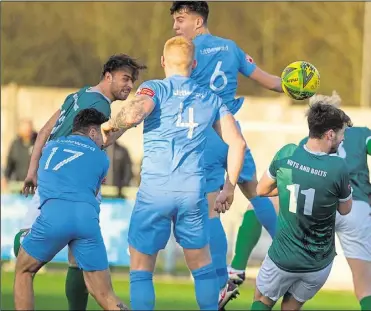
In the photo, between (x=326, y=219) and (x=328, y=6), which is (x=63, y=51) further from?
(x=326, y=219)

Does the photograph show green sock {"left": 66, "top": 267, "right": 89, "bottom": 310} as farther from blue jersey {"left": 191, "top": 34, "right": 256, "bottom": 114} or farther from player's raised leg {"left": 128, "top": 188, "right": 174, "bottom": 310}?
blue jersey {"left": 191, "top": 34, "right": 256, "bottom": 114}

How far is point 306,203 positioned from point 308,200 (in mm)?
28

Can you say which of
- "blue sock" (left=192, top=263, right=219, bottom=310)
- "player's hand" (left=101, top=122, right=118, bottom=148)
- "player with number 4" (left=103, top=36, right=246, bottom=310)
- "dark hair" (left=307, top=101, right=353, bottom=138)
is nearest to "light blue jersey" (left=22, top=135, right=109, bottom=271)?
"player's hand" (left=101, top=122, right=118, bottom=148)

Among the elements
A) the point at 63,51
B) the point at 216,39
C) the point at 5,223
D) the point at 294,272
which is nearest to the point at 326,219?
the point at 294,272

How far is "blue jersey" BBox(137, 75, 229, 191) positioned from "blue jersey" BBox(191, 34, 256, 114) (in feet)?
4.32

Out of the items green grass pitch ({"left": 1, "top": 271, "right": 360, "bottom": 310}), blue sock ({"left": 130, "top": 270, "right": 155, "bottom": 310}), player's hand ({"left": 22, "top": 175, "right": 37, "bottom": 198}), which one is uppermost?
player's hand ({"left": 22, "top": 175, "right": 37, "bottom": 198})

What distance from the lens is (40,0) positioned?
30.5 metres

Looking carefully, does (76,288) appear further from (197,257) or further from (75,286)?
(197,257)

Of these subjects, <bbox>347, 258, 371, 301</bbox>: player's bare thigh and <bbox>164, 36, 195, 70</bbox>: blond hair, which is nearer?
<bbox>164, 36, 195, 70</bbox>: blond hair

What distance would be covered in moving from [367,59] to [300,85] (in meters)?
19.4

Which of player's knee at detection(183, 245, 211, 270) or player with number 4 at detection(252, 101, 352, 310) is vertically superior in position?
player with number 4 at detection(252, 101, 352, 310)

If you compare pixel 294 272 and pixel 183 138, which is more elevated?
pixel 183 138

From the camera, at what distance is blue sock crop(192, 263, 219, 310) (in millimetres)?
9414

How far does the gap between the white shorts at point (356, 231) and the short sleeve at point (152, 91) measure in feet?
7.63
